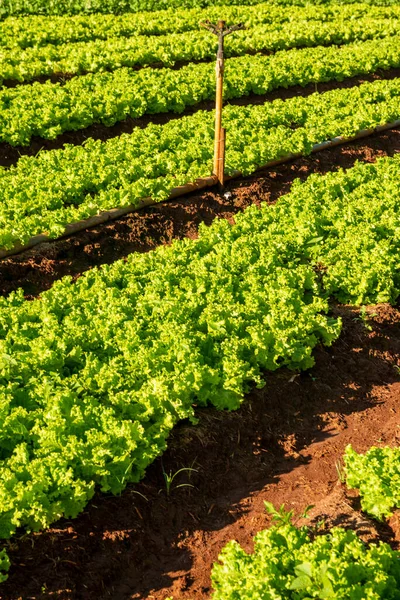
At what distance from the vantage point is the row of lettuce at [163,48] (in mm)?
16766

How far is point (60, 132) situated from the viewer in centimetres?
1346

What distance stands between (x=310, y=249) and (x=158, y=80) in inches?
313

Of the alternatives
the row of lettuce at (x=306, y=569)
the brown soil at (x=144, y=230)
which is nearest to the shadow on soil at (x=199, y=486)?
the row of lettuce at (x=306, y=569)

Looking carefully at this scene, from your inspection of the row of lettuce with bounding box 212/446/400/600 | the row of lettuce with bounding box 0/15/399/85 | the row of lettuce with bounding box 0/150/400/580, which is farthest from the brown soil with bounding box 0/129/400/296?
the row of lettuce with bounding box 0/15/399/85

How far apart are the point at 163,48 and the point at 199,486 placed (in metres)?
15.0

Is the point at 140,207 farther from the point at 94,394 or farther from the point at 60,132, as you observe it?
the point at 94,394

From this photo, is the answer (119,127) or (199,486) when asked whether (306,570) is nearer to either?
(199,486)

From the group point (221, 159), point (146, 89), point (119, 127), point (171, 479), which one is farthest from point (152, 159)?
point (171, 479)

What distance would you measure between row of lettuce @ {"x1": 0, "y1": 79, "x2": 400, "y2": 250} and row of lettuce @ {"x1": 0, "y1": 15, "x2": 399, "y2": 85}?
4256 mm

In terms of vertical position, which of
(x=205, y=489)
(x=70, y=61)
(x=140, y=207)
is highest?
(x=70, y=61)

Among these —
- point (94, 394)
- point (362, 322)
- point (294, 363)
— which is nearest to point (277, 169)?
point (362, 322)

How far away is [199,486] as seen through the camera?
22.0ft

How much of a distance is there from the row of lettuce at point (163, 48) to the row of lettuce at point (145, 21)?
766mm

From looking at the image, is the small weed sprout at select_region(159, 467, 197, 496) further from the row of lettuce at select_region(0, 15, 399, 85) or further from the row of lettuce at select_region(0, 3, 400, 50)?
the row of lettuce at select_region(0, 3, 400, 50)
